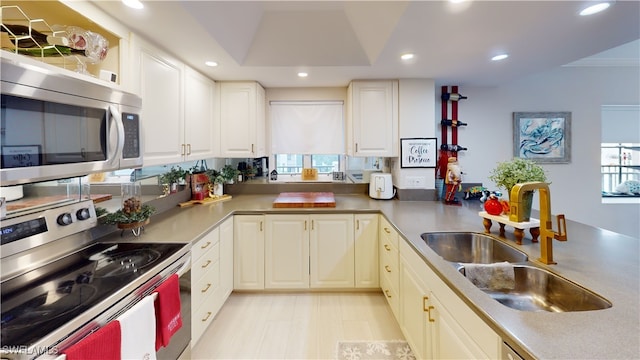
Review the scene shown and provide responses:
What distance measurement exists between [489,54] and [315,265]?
2.35 m

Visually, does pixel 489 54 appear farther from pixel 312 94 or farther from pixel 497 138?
pixel 312 94

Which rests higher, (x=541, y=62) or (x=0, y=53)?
(x=541, y=62)

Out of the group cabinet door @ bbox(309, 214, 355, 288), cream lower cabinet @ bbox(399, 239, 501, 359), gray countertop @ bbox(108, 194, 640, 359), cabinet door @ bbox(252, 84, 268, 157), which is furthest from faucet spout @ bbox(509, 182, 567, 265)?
cabinet door @ bbox(252, 84, 268, 157)

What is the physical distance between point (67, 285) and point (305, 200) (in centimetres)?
197

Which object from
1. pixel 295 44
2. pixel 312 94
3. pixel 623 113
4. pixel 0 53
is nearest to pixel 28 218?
pixel 0 53

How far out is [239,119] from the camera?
3.13 meters

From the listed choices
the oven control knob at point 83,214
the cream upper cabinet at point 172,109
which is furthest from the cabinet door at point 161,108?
the oven control knob at point 83,214

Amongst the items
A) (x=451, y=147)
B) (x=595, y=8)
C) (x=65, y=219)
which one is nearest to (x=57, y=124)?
(x=65, y=219)

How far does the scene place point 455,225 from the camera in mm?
2113

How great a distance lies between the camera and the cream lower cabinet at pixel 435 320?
3.43ft

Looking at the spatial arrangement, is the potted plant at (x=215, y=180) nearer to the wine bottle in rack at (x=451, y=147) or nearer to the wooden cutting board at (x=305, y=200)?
the wooden cutting board at (x=305, y=200)

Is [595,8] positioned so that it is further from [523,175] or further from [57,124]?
[57,124]

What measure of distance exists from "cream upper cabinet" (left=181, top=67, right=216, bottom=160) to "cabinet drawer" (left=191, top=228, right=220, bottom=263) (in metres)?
0.74

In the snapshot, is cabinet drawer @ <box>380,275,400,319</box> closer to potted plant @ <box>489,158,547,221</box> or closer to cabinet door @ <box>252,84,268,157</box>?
potted plant @ <box>489,158,547,221</box>
